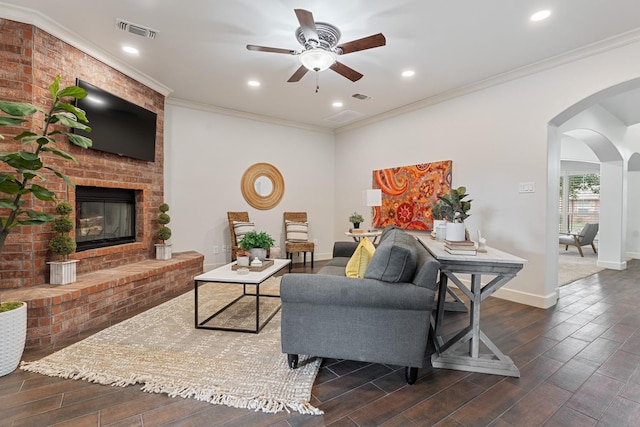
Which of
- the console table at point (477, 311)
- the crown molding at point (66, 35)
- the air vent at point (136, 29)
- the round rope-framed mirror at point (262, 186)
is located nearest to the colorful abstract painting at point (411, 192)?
the round rope-framed mirror at point (262, 186)

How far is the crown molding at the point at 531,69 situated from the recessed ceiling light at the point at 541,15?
2.81 feet

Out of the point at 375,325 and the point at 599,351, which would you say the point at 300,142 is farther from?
the point at 599,351

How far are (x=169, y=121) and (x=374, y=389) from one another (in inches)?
181

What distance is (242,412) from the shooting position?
1.58 m

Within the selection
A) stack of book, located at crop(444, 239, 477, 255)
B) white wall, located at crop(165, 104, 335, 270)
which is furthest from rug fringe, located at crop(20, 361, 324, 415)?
white wall, located at crop(165, 104, 335, 270)

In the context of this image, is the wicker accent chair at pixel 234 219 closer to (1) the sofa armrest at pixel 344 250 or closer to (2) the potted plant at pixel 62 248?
(1) the sofa armrest at pixel 344 250

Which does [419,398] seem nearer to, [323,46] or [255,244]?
[255,244]

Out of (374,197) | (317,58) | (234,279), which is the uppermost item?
(317,58)

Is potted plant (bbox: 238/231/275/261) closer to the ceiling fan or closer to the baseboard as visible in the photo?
the ceiling fan

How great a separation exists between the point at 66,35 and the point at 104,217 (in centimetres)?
190

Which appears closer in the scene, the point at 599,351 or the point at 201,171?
the point at 599,351

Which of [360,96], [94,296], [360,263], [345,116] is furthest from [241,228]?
[360,263]

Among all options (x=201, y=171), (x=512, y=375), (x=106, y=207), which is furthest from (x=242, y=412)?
(x=201, y=171)

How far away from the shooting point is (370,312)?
180 centimetres
